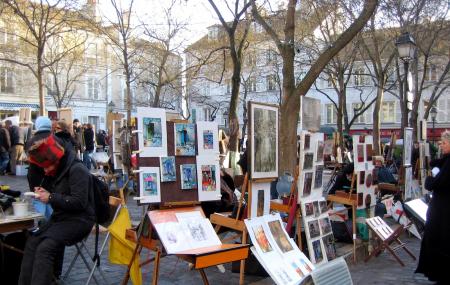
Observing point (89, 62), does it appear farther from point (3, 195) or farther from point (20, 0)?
point (3, 195)

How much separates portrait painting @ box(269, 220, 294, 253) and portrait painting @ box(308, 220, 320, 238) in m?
0.66

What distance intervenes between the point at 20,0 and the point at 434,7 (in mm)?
13264

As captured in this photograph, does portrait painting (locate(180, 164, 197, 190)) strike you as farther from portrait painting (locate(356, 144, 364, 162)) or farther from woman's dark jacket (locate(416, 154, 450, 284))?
portrait painting (locate(356, 144, 364, 162))

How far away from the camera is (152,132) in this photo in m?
4.48

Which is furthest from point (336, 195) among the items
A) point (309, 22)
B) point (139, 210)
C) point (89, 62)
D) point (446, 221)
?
point (89, 62)

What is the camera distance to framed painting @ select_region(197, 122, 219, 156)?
4.86m

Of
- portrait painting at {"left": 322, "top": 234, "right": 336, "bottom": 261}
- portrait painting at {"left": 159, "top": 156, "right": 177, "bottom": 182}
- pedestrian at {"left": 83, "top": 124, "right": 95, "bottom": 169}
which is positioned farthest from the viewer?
pedestrian at {"left": 83, "top": 124, "right": 95, "bottom": 169}

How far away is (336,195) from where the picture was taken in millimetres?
6918

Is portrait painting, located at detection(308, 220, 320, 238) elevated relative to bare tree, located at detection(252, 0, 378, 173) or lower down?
lower down

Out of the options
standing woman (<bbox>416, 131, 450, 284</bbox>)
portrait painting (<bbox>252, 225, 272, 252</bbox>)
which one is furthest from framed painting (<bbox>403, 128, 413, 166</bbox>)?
portrait painting (<bbox>252, 225, 272, 252</bbox>)

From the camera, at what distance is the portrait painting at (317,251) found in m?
5.40

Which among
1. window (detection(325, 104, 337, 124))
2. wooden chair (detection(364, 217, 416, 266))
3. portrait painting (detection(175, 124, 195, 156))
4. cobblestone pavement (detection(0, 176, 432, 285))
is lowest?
cobblestone pavement (detection(0, 176, 432, 285))

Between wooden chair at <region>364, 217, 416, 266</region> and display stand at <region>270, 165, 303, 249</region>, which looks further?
wooden chair at <region>364, 217, 416, 266</region>

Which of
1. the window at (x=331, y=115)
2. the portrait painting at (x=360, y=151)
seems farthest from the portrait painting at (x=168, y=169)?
the window at (x=331, y=115)
